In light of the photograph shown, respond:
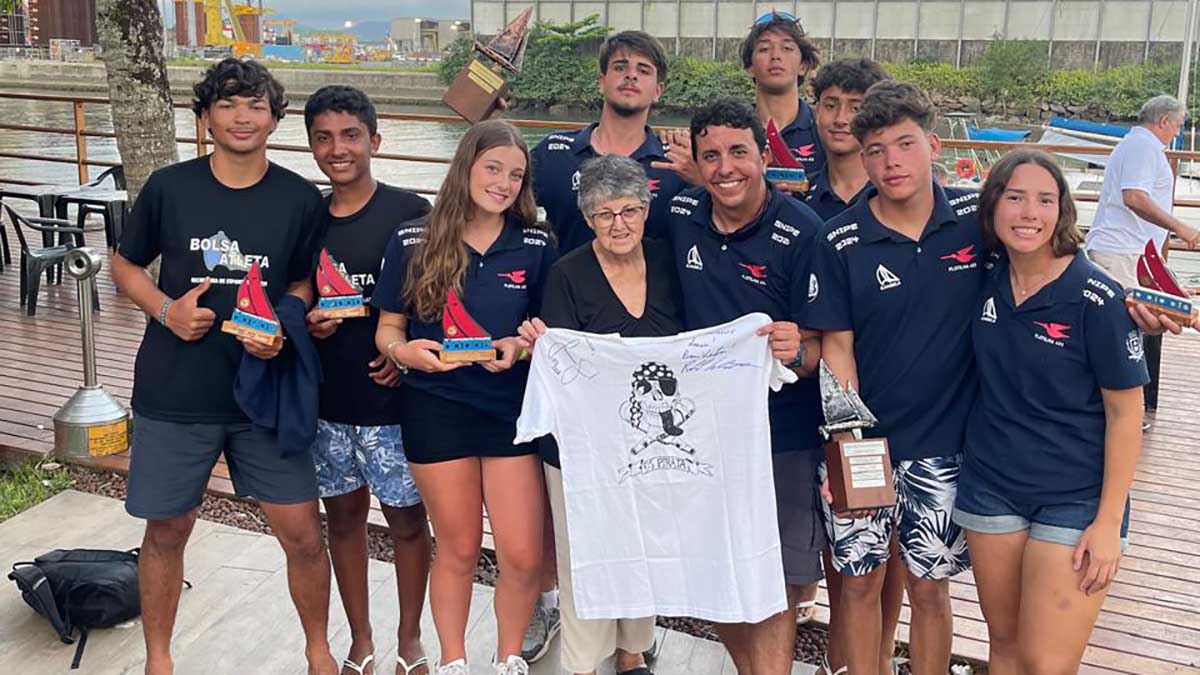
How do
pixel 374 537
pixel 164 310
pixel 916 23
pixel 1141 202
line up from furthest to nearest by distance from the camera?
pixel 916 23
pixel 1141 202
pixel 374 537
pixel 164 310

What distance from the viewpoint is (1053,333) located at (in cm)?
218

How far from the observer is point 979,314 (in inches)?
91.4

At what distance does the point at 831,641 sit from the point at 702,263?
1170 millimetres

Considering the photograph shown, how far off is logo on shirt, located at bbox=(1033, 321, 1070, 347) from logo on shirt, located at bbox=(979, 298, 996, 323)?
0.36ft

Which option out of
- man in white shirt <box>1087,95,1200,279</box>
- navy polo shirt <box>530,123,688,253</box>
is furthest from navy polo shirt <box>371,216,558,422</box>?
man in white shirt <box>1087,95,1200,279</box>

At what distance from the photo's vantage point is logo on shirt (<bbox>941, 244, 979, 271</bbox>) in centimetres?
235

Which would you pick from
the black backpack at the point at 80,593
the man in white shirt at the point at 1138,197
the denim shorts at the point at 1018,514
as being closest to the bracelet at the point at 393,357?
the black backpack at the point at 80,593

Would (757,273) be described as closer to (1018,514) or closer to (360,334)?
(1018,514)

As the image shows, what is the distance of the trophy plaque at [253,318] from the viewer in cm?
248

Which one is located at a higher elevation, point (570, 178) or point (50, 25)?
point (50, 25)

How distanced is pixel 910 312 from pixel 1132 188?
12.3 feet

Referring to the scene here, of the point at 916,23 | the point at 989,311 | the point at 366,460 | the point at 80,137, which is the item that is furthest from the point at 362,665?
the point at 916,23

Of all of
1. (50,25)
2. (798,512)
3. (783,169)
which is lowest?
(798,512)

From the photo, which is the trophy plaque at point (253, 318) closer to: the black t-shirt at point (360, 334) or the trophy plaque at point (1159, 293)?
the black t-shirt at point (360, 334)
